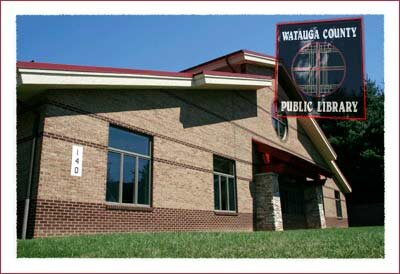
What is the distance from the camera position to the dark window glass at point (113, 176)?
9.95 m

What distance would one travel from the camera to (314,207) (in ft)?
65.4

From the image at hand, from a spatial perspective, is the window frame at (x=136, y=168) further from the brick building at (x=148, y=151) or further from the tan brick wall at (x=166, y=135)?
the tan brick wall at (x=166, y=135)

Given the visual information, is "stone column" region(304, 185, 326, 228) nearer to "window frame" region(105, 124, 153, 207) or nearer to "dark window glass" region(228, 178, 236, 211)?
"dark window glass" region(228, 178, 236, 211)

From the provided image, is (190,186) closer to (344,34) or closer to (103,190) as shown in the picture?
(103,190)

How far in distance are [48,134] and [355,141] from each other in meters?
28.0

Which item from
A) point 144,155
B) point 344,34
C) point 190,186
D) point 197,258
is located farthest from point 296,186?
point 197,258

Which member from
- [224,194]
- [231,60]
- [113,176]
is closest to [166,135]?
[113,176]

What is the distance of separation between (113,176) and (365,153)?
24996 mm

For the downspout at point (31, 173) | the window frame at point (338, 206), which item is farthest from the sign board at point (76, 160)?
the window frame at point (338, 206)

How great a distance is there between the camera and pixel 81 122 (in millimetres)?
9438

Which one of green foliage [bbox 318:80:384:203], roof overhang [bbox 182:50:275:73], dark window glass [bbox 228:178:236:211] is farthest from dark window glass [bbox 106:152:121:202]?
green foliage [bbox 318:80:384:203]

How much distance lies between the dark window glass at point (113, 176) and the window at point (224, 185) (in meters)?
4.43

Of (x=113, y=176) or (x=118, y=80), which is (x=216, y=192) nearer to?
(x=113, y=176)

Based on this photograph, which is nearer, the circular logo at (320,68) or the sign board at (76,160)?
the circular logo at (320,68)
